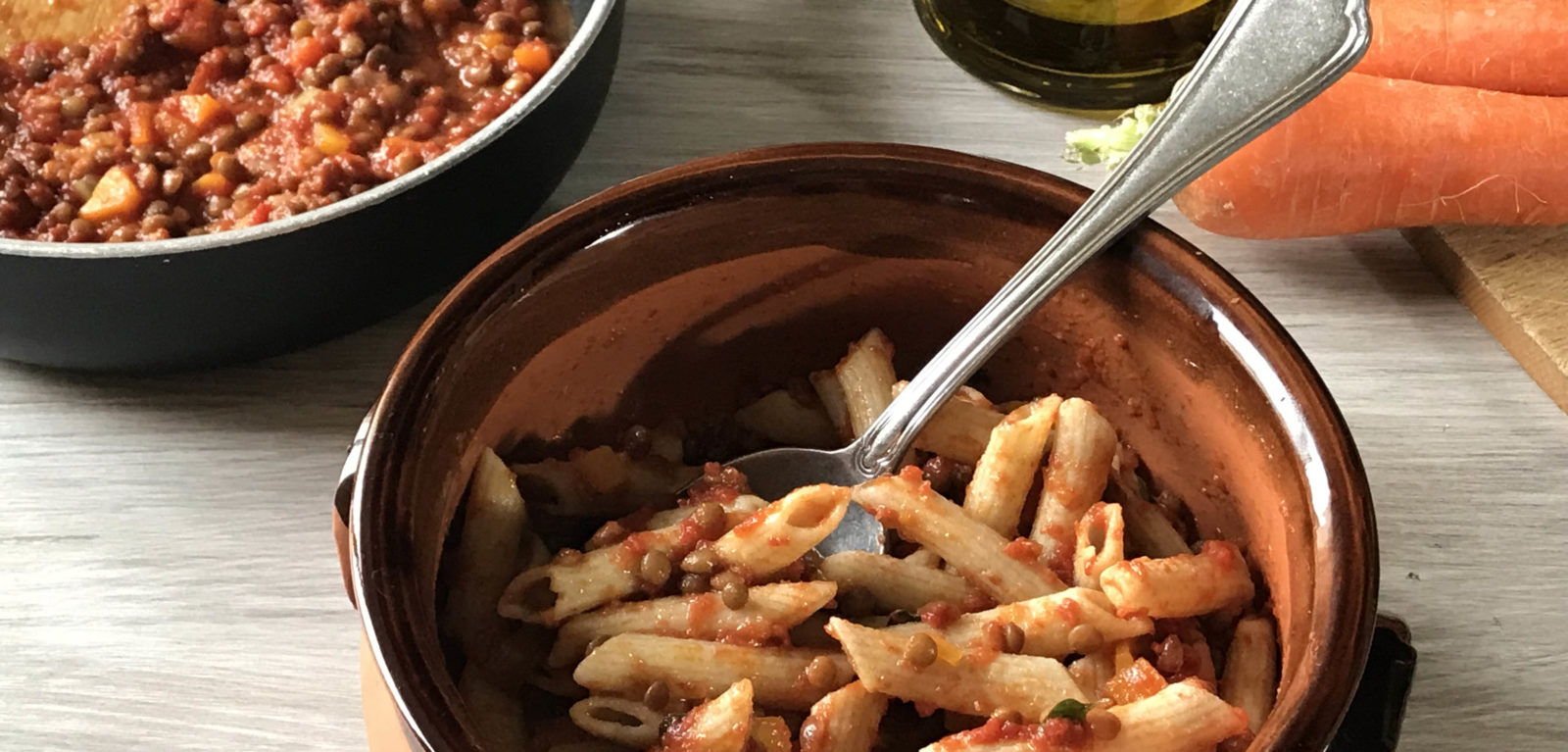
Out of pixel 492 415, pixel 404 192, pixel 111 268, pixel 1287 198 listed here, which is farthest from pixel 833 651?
pixel 1287 198

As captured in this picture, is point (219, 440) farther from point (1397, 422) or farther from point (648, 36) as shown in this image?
point (1397, 422)

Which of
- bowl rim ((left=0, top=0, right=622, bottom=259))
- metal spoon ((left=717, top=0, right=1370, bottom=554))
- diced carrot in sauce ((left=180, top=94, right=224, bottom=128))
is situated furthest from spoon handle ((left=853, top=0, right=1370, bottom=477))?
diced carrot in sauce ((left=180, top=94, right=224, bottom=128))

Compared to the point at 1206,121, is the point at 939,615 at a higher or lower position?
lower

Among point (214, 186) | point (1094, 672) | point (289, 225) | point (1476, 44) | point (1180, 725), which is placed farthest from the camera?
point (1476, 44)

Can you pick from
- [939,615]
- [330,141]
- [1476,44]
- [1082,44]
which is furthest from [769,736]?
[1476,44]

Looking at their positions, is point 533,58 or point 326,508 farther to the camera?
point 533,58

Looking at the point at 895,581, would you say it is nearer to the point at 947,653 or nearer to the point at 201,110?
the point at 947,653

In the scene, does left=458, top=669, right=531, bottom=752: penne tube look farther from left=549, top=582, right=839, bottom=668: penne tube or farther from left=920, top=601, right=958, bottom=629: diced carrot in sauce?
left=920, top=601, right=958, bottom=629: diced carrot in sauce
